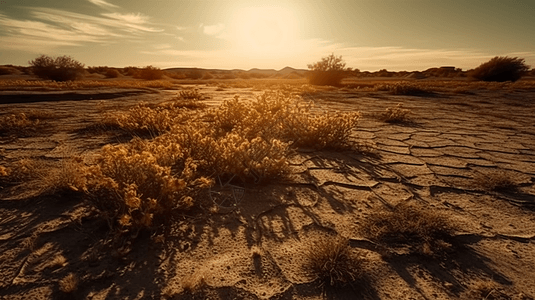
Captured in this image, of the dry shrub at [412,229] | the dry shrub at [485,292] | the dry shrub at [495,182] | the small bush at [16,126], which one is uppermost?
the small bush at [16,126]

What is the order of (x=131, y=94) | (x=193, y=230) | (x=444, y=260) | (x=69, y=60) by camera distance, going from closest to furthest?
(x=444, y=260) → (x=193, y=230) → (x=131, y=94) → (x=69, y=60)

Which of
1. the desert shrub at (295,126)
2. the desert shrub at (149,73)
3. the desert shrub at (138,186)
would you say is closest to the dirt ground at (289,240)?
the desert shrub at (138,186)

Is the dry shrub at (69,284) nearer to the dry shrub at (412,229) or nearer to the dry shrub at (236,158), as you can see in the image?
the dry shrub at (236,158)

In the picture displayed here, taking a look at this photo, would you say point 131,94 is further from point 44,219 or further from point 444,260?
point 444,260

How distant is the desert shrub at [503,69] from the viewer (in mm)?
22156

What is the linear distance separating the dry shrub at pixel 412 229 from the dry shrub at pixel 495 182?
100 centimetres

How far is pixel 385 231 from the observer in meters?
1.99

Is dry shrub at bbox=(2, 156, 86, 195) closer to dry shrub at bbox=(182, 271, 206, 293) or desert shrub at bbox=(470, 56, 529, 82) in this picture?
dry shrub at bbox=(182, 271, 206, 293)

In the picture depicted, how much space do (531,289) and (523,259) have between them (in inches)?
12.2

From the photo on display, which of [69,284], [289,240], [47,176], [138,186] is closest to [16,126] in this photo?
[47,176]

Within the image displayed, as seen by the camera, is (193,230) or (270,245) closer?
(270,245)

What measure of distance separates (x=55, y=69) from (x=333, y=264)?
2268cm

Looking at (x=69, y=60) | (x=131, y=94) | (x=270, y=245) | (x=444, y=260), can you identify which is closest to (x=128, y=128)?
(x=270, y=245)

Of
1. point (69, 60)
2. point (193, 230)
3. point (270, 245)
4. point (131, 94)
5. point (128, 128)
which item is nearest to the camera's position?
point (270, 245)
